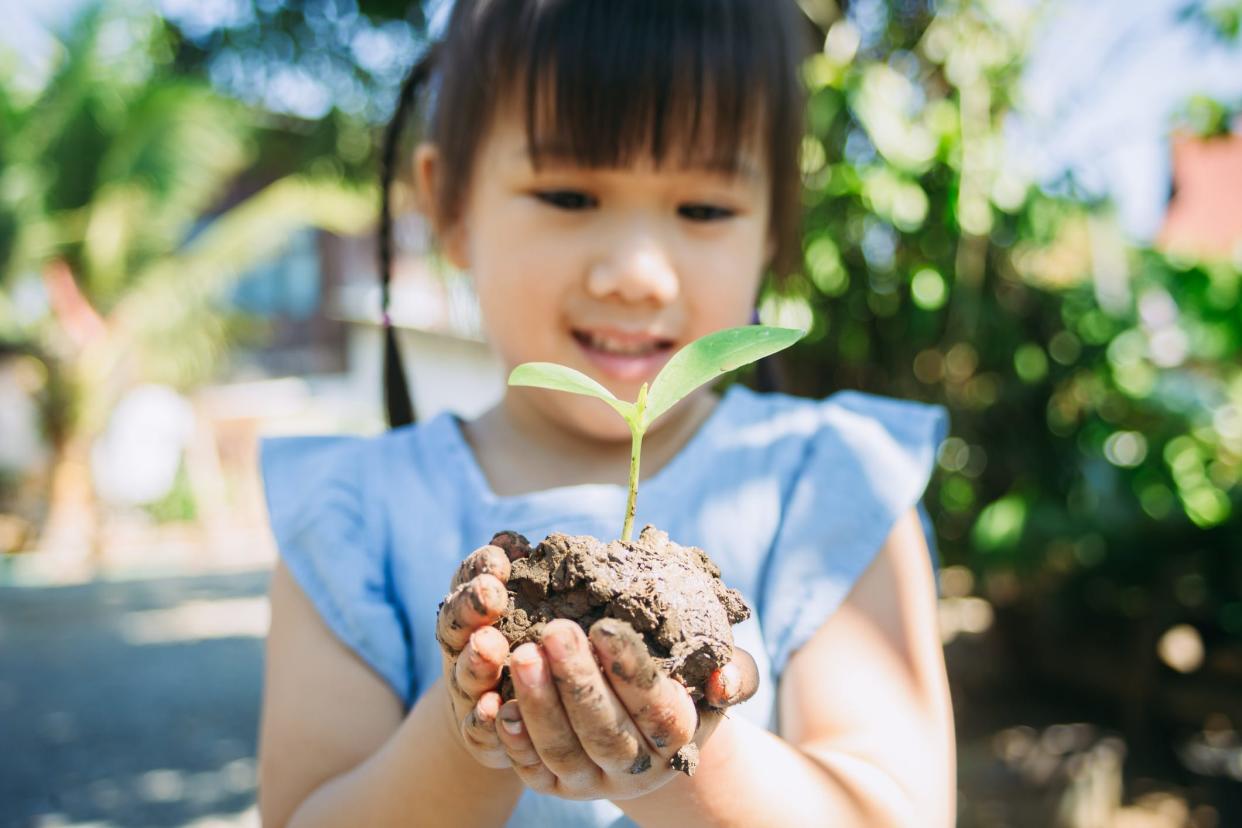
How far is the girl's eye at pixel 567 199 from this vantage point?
1.28 metres

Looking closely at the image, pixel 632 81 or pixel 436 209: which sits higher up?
pixel 632 81

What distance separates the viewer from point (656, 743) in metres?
0.78

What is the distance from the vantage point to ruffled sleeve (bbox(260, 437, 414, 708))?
126 cm

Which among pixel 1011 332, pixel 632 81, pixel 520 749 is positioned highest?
pixel 632 81

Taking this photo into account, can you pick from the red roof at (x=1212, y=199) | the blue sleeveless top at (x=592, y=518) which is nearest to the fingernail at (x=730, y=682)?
the blue sleeveless top at (x=592, y=518)

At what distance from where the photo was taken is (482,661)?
749 mm

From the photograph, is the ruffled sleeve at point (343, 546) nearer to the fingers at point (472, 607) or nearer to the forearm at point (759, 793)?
the forearm at point (759, 793)

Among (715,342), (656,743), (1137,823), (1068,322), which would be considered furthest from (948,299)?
(656,743)

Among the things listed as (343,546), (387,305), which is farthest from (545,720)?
(387,305)

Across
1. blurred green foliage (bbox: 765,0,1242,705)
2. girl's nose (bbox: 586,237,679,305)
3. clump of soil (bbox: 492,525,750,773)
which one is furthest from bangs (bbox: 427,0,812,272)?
blurred green foliage (bbox: 765,0,1242,705)

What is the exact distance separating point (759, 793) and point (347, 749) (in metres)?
0.52

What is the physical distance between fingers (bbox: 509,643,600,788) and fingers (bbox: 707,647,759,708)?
116mm

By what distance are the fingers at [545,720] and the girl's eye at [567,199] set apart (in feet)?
2.29

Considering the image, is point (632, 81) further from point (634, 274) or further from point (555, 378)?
point (555, 378)
